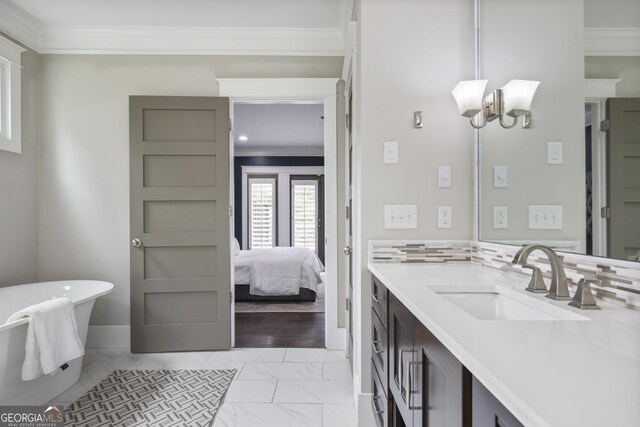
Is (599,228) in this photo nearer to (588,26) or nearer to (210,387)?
(588,26)

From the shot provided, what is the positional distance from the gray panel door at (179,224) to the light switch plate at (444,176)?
1724mm

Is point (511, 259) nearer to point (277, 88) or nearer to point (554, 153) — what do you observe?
point (554, 153)

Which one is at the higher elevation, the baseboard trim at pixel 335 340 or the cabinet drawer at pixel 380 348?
the cabinet drawer at pixel 380 348

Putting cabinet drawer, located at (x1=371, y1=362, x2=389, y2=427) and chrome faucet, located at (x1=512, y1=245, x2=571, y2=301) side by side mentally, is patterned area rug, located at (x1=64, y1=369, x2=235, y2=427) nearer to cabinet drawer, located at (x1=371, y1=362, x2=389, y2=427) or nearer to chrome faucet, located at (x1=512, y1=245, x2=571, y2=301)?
cabinet drawer, located at (x1=371, y1=362, x2=389, y2=427)

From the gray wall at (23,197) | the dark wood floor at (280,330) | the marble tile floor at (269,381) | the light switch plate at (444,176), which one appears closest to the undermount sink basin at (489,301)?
the light switch plate at (444,176)

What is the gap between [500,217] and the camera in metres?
1.59

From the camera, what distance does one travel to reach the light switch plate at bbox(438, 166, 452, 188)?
181 centimetres

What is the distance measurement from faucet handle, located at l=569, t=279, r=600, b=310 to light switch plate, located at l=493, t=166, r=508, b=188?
2.30ft

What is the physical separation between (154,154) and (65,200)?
0.89m

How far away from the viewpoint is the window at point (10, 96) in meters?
2.50

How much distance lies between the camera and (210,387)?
2.21m

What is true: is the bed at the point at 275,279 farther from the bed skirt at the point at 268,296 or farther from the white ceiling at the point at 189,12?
the white ceiling at the point at 189,12

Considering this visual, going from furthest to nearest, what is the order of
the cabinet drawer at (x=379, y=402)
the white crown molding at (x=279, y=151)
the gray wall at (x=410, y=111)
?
the white crown molding at (x=279, y=151), the gray wall at (x=410, y=111), the cabinet drawer at (x=379, y=402)

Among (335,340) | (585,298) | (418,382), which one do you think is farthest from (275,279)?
(585,298)
